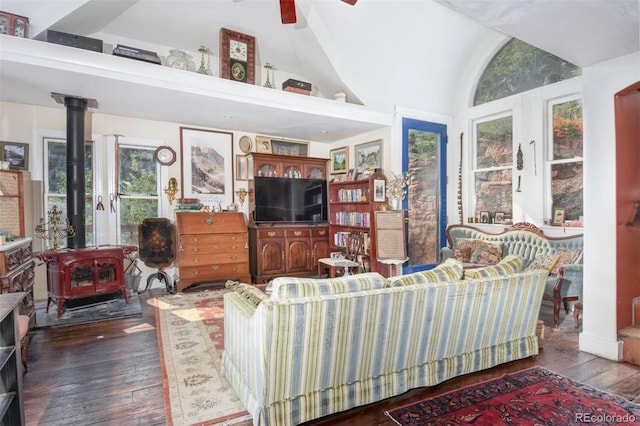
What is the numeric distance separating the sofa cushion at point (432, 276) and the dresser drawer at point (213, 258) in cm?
341

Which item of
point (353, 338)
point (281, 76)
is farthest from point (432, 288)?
point (281, 76)

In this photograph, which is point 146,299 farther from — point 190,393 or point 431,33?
point 431,33

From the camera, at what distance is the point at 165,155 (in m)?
5.29

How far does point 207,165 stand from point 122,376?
3.69m

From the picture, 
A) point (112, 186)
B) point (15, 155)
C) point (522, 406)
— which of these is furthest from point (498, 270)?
point (15, 155)

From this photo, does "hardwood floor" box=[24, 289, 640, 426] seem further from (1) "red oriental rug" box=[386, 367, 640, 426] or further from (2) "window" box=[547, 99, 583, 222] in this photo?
(2) "window" box=[547, 99, 583, 222]

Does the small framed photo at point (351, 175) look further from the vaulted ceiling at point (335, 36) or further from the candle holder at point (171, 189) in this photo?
the candle holder at point (171, 189)

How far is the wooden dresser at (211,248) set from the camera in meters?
4.94

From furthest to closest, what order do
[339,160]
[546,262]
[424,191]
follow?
[339,160], [424,191], [546,262]

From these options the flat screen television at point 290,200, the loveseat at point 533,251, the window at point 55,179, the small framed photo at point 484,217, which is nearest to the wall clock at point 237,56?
the flat screen television at point 290,200

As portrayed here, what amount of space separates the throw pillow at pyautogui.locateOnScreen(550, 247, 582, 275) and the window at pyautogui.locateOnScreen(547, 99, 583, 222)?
1.95 feet

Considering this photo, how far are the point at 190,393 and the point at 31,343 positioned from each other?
78.6 inches

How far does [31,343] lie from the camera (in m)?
3.16

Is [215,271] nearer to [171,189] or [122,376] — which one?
[171,189]
